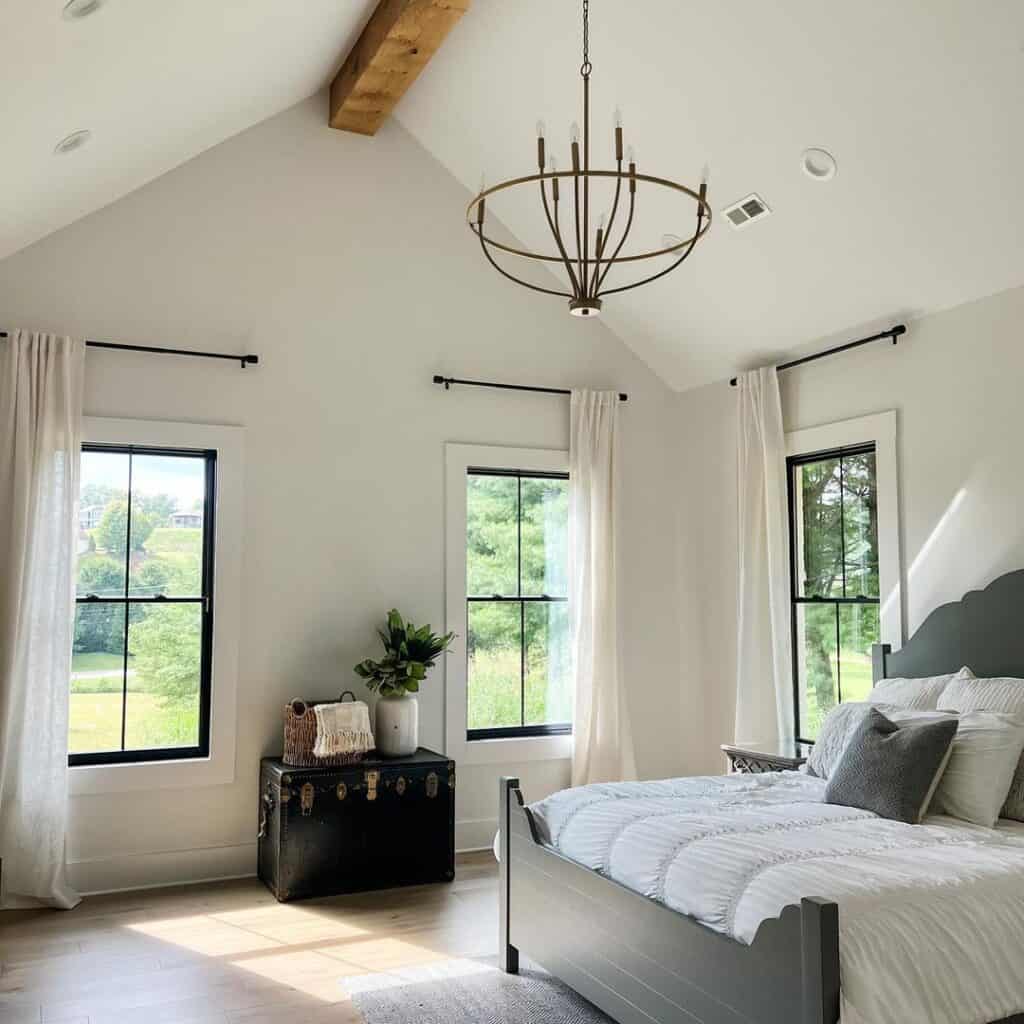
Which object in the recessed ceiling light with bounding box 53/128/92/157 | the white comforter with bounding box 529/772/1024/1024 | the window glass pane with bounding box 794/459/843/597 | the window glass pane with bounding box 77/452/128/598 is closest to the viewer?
the white comforter with bounding box 529/772/1024/1024

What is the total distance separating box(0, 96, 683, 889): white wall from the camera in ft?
15.4

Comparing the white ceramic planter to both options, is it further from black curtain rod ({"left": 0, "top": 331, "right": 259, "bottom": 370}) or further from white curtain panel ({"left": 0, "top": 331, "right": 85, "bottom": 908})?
black curtain rod ({"left": 0, "top": 331, "right": 259, "bottom": 370})

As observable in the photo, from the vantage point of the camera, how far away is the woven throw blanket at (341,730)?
457cm

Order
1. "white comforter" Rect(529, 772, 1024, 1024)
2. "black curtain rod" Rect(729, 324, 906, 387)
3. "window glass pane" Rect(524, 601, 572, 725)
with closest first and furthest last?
"white comforter" Rect(529, 772, 1024, 1024), "black curtain rod" Rect(729, 324, 906, 387), "window glass pane" Rect(524, 601, 572, 725)

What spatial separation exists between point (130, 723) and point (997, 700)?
144 inches

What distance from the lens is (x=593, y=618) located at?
5531 mm

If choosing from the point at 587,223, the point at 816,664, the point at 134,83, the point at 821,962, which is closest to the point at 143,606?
the point at 134,83

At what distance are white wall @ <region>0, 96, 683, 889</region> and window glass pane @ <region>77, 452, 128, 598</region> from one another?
283 millimetres

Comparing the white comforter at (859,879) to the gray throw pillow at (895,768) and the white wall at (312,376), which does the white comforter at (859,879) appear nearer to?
the gray throw pillow at (895,768)

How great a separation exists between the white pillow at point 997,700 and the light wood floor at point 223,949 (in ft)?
6.28

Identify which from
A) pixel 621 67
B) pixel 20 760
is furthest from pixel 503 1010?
pixel 621 67

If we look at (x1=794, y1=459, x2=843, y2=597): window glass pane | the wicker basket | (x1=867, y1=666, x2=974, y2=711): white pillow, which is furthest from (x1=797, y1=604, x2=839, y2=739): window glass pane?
the wicker basket

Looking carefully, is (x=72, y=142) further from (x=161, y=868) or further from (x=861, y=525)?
(x=861, y=525)

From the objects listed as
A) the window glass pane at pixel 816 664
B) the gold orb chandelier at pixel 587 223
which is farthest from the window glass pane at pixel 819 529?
the gold orb chandelier at pixel 587 223
